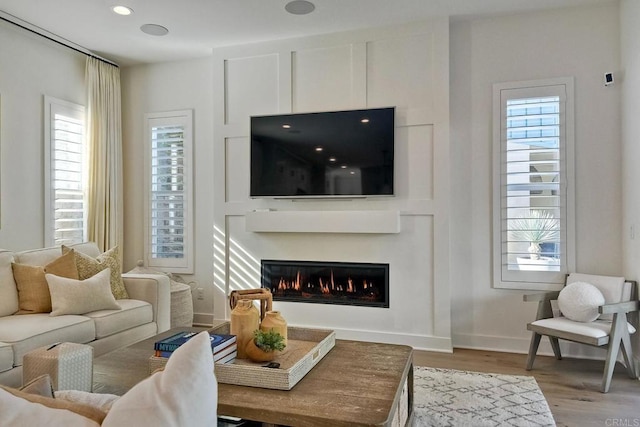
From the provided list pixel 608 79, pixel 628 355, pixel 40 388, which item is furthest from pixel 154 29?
pixel 628 355

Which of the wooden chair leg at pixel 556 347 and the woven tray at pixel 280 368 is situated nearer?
the woven tray at pixel 280 368

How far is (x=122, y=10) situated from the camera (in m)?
3.54

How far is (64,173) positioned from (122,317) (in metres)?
2.04

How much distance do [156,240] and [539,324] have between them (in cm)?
388

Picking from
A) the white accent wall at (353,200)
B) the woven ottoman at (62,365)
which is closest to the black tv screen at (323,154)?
the white accent wall at (353,200)

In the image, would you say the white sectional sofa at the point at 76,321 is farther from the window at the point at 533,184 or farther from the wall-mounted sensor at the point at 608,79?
the wall-mounted sensor at the point at 608,79

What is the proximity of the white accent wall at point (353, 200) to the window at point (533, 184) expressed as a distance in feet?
1.60

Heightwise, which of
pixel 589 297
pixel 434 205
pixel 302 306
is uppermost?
pixel 434 205

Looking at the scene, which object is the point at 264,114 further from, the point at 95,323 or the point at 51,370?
the point at 51,370

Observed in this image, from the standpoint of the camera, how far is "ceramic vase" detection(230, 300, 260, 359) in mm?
1947

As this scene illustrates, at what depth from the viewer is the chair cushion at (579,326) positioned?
280 centimetres

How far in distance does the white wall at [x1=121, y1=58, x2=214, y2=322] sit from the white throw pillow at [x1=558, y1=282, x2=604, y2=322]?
3351 mm

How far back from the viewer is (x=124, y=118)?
4.91 meters

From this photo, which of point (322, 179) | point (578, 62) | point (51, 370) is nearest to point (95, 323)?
point (51, 370)
